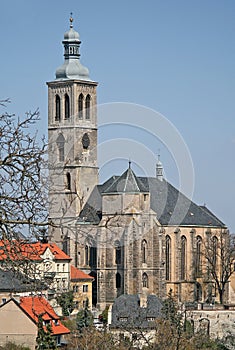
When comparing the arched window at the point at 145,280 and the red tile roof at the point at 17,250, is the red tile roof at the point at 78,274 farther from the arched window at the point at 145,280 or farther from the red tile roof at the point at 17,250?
the red tile roof at the point at 17,250

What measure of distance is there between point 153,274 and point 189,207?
32.8 feet

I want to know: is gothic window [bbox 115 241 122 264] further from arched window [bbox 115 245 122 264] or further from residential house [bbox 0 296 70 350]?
residential house [bbox 0 296 70 350]

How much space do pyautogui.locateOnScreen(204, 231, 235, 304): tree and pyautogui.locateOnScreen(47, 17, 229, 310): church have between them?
1.60 feet

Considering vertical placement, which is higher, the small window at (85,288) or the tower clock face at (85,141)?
the tower clock face at (85,141)

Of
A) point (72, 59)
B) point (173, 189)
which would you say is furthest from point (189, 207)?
point (72, 59)

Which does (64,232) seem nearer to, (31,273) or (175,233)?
(31,273)

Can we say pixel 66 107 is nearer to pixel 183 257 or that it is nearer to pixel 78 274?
pixel 183 257

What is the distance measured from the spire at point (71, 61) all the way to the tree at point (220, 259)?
16.3 metres

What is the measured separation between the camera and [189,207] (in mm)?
82938

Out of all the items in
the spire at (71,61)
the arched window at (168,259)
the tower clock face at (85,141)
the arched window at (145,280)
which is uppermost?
the spire at (71,61)

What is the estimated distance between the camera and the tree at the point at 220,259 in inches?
3189

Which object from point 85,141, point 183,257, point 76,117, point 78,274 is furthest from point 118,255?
point 76,117

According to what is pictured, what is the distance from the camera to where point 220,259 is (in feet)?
274

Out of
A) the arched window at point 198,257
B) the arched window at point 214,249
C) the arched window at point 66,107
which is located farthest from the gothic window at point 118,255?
the arched window at point 66,107
